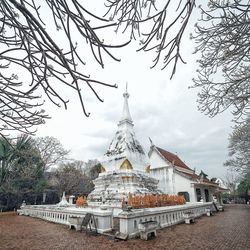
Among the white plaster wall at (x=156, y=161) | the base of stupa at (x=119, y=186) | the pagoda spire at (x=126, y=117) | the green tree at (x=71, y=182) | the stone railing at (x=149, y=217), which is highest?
the pagoda spire at (x=126, y=117)

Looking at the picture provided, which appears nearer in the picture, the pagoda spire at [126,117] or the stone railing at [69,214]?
the stone railing at [69,214]

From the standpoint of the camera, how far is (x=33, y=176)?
83.7 ft

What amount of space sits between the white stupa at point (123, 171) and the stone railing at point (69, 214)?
3218 millimetres

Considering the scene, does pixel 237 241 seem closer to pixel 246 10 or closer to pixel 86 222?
pixel 86 222

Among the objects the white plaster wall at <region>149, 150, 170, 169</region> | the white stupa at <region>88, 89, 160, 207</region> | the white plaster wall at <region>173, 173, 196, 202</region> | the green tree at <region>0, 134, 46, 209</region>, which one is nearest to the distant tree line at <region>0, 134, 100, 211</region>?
the green tree at <region>0, 134, 46, 209</region>

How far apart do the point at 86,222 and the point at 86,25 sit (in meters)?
8.78

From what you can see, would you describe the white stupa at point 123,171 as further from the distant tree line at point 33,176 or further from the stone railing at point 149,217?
the distant tree line at point 33,176

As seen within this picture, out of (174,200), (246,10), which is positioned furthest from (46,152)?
(246,10)

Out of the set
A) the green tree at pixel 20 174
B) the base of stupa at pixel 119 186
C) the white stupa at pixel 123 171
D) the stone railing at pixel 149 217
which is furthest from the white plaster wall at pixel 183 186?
the green tree at pixel 20 174

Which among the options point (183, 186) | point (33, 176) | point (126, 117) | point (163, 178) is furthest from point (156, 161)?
point (33, 176)

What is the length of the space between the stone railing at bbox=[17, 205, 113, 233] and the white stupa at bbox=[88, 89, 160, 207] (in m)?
3.22

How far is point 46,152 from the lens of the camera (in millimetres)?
29859

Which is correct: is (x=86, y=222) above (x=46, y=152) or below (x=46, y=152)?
below

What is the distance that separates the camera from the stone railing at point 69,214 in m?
9.18
